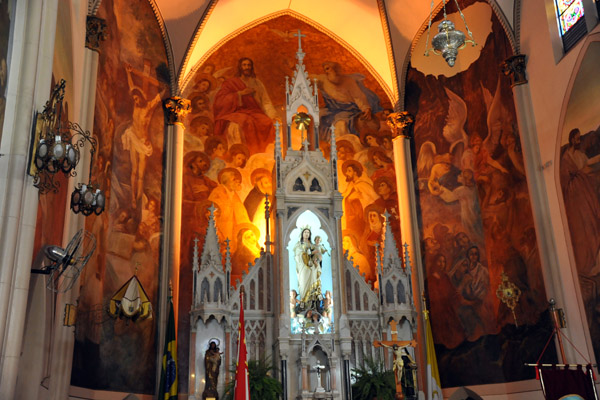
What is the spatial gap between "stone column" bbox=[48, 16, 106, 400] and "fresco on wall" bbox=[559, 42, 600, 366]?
9451 millimetres

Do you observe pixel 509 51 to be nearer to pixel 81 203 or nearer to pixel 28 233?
pixel 81 203

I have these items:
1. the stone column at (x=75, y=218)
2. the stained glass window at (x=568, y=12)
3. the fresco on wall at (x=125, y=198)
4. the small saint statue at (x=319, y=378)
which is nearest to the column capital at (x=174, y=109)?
the fresco on wall at (x=125, y=198)

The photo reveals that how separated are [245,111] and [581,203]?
31.8 feet

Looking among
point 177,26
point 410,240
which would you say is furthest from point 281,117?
point 410,240

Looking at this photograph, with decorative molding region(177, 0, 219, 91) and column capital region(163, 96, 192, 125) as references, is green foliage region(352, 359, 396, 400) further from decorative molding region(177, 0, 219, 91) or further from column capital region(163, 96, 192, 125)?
decorative molding region(177, 0, 219, 91)

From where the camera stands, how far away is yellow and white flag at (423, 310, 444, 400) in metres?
14.3

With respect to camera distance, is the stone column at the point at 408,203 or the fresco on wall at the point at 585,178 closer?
the fresco on wall at the point at 585,178

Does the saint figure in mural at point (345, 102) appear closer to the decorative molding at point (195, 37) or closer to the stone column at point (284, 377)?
the decorative molding at point (195, 37)

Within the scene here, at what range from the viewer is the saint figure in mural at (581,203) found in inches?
476

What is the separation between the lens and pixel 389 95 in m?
18.9

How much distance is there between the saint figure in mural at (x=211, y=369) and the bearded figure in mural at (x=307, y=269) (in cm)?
237

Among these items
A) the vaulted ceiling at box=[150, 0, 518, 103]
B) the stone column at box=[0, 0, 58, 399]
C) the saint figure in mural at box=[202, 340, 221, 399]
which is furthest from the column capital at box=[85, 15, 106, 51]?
the saint figure in mural at box=[202, 340, 221, 399]

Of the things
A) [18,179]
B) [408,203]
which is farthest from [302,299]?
[18,179]

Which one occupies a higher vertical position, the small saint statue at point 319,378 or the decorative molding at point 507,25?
the decorative molding at point 507,25
